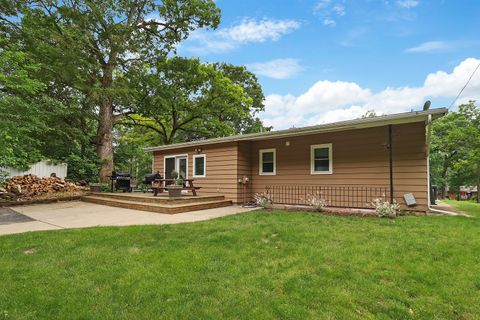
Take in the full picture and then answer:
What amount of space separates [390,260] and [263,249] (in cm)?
169

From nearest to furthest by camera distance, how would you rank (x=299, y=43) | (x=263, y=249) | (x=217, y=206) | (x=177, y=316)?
(x=177, y=316)
(x=263, y=249)
(x=217, y=206)
(x=299, y=43)

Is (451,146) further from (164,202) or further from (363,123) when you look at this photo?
(164,202)

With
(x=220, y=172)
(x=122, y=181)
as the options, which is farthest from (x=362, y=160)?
(x=122, y=181)

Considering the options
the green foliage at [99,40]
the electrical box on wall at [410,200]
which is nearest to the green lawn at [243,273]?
the electrical box on wall at [410,200]

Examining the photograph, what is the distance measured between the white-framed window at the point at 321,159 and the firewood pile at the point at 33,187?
10.2 meters

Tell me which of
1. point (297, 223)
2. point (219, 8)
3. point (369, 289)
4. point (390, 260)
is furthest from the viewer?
point (219, 8)

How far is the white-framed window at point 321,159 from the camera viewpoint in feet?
28.5

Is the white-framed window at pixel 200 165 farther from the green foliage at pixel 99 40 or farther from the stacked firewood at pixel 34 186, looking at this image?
the stacked firewood at pixel 34 186

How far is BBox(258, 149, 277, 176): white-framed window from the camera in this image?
9.95 metres

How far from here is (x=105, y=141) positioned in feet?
46.4

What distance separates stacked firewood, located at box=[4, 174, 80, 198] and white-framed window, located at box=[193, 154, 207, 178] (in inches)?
222

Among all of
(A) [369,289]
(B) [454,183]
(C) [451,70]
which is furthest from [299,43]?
(B) [454,183]

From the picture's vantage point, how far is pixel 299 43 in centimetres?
1327

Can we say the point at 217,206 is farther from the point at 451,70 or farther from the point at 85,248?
the point at 451,70
